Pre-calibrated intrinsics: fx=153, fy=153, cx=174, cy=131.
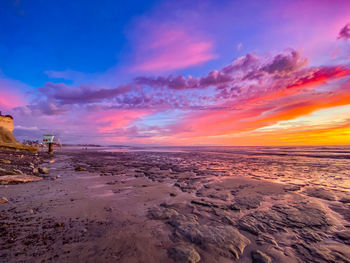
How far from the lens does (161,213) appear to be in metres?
4.85

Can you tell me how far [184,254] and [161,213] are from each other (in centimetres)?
A: 200

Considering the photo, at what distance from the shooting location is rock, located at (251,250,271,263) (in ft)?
9.51

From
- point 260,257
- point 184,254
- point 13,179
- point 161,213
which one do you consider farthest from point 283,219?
point 13,179

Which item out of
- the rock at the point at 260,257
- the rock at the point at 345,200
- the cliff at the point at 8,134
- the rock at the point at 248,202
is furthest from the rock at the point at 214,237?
the cliff at the point at 8,134

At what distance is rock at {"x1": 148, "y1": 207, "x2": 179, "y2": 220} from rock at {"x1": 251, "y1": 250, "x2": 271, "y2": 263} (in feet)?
7.86

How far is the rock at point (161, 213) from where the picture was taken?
4.64 m

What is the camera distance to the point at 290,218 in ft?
15.1

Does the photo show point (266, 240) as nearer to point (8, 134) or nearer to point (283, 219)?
point (283, 219)

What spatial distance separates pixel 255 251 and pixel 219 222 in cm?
132

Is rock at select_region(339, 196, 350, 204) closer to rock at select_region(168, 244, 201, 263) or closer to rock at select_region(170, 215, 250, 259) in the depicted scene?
rock at select_region(170, 215, 250, 259)

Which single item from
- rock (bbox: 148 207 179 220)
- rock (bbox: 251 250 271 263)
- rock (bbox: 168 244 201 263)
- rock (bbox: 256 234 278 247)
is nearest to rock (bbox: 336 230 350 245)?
rock (bbox: 256 234 278 247)

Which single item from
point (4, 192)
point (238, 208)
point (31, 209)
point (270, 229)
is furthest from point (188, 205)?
point (4, 192)

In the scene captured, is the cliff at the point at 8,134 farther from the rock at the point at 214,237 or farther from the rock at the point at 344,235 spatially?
the rock at the point at 344,235

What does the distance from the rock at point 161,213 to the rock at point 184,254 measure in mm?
1517
